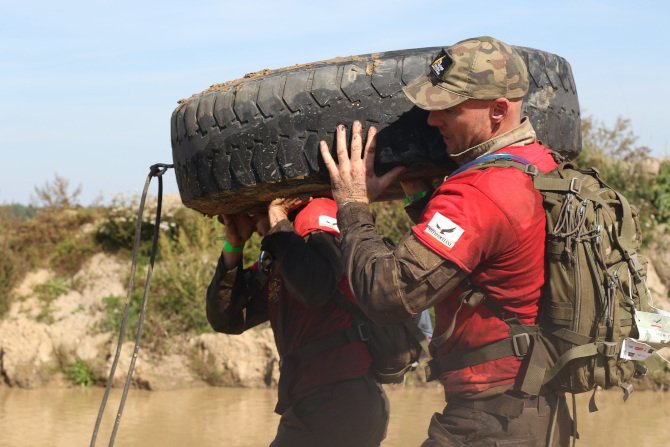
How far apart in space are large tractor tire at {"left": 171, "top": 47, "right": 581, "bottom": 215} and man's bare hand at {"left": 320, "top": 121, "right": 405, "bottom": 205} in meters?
0.03

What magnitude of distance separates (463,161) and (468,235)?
409 millimetres

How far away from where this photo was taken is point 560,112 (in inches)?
143

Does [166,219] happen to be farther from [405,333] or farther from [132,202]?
[405,333]

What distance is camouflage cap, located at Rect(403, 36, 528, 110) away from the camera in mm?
3125

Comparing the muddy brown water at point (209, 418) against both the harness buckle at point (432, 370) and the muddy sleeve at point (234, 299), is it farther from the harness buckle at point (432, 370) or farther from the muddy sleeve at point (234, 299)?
the harness buckle at point (432, 370)

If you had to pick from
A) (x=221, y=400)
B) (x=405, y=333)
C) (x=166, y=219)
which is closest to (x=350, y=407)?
(x=405, y=333)

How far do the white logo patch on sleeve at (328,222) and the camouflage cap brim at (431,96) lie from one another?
1.24 meters

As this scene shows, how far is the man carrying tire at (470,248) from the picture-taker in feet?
9.96

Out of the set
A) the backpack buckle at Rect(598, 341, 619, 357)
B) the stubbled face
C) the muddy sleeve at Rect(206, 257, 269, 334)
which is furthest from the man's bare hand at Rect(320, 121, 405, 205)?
the muddy sleeve at Rect(206, 257, 269, 334)

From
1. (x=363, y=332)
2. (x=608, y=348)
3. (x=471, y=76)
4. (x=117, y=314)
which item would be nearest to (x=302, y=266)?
(x=363, y=332)

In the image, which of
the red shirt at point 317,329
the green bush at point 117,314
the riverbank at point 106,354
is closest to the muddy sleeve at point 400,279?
the red shirt at point 317,329

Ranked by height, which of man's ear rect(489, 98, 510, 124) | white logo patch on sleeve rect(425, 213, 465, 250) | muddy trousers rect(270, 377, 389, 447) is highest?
man's ear rect(489, 98, 510, 124)

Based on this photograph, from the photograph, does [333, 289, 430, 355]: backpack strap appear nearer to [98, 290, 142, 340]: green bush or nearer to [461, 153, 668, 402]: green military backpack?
[461, 153, 668, 402]: green military backpack

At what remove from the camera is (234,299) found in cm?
480
